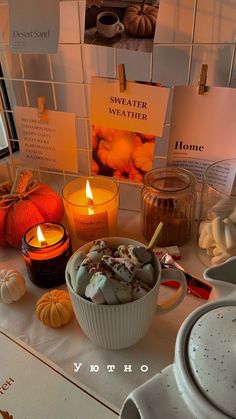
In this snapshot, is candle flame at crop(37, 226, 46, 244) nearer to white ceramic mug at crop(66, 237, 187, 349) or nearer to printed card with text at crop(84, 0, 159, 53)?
white ceramic mug at crop(66, 237, 187, 349)

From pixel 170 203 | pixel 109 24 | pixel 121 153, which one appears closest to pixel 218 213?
pixel 170 203

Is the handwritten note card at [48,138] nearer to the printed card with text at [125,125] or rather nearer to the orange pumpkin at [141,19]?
the printed card with text at [125,125]

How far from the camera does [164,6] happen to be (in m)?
0.52

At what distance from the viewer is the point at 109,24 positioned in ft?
1.46

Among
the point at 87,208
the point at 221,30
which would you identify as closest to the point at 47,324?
the point at 87,208

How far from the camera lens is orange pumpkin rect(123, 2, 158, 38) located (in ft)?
1.39

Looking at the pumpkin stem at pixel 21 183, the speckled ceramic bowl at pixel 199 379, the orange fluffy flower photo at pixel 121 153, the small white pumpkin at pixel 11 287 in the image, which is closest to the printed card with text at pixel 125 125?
the orange fluffy flower photo at pixel 121 153

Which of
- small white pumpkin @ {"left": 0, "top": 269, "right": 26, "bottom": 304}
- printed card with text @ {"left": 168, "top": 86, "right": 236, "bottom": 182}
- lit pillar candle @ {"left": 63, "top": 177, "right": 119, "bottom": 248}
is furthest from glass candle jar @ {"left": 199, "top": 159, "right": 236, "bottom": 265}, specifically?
small white pumpkin @ {"left": 0, "top": 269, "right": 26, "bottom": 304}

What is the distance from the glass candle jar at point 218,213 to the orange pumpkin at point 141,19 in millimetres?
197

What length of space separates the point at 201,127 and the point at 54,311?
30 centimetres

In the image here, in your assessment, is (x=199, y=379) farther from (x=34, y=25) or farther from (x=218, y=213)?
(x=34, y=25)

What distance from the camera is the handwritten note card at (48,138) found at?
0.56m

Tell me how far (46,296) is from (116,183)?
21 cm

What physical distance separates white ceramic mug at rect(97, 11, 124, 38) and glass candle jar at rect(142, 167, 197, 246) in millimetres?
192
